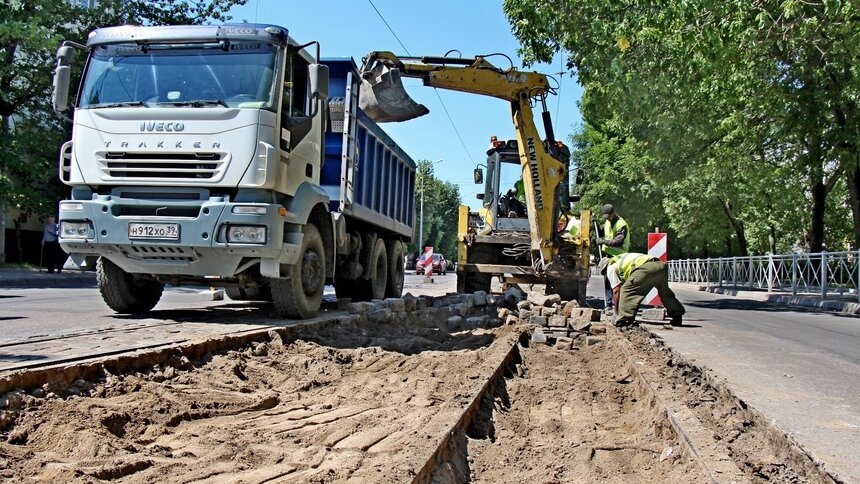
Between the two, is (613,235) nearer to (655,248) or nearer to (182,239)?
(655,248)

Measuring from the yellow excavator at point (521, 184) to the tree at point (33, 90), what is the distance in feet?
35.3

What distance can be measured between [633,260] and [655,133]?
34.6ft

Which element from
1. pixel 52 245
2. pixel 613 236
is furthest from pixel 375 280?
pixel 52 245

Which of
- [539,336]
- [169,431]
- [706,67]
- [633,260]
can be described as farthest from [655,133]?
[169,431]

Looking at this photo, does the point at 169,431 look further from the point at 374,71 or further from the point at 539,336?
the point at 374,71

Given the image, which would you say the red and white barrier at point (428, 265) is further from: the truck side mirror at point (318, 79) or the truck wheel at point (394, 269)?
the truck side mirror at point (318, 79)

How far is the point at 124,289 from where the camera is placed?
842 centimetres

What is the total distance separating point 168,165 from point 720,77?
37.1ft

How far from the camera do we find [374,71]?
1093cm

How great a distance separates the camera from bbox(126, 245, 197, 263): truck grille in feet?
24.0

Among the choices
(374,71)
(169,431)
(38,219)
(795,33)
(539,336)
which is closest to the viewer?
(169,431)

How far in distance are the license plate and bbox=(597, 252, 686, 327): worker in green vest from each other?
19.1 feet

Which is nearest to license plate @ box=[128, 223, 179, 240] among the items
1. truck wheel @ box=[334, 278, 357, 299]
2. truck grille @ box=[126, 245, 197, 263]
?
truck grille @ box=[126, 245, 197, 263]

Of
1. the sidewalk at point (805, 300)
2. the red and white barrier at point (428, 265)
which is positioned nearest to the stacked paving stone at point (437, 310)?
the sidewalk at point (805, 300)
